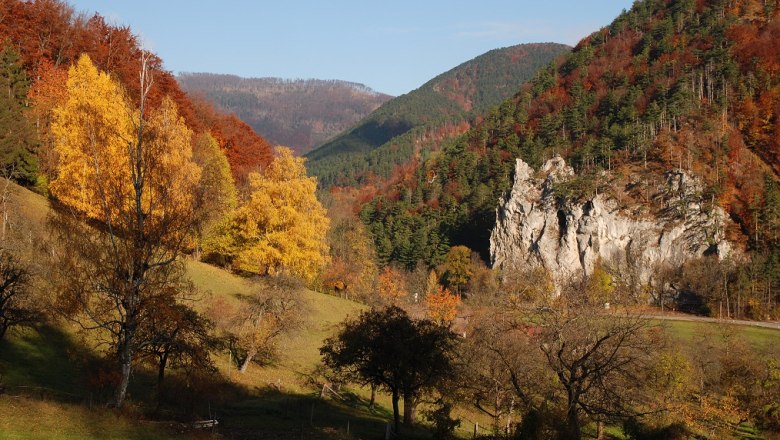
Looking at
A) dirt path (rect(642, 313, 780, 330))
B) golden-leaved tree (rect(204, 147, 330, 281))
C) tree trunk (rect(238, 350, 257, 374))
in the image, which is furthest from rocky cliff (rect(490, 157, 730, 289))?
tree trunk (rect(238, 350, 257, 374))

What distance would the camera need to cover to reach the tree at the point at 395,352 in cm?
2547

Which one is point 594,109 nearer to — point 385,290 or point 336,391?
point 385,290

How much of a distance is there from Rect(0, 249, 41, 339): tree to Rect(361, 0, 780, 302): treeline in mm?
97093

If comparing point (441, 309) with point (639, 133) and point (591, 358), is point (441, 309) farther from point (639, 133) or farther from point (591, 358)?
point (639, 133)

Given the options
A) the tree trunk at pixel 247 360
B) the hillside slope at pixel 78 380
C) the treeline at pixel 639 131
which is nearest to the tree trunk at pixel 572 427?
the hillside slope at pixel 78 380

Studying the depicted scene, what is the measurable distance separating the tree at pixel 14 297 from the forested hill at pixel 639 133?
319 feet

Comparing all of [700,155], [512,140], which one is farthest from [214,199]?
[512,140]

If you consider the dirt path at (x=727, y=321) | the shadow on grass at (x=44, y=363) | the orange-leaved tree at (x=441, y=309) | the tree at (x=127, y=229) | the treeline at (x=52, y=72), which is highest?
the treeline at (x=52, y=72)

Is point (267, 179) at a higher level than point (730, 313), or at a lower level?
higher

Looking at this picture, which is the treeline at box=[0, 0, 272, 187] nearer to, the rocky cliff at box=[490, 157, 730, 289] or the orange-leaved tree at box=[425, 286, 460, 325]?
the orange-leaved tree at box=[425, 286, 460, 325]

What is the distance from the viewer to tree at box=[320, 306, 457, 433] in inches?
1003

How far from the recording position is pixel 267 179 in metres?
47.7

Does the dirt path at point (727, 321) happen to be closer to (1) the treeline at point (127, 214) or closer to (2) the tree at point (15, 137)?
(1) the treeline at point (127, 214)

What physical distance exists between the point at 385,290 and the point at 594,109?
341ft
